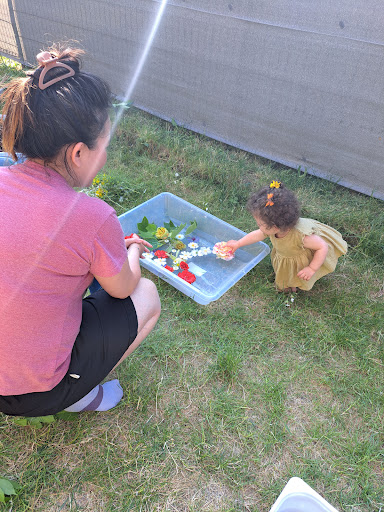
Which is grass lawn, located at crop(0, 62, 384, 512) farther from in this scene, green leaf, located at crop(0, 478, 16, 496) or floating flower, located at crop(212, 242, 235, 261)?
floating flower, located at crop(212, 242, 235, 261)

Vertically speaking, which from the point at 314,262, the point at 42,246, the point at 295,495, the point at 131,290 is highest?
the point at 42,246

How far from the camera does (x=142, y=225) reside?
236 centimetres

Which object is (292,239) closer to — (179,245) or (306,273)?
(306,273)

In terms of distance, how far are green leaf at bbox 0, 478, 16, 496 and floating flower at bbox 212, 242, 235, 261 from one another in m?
1.44

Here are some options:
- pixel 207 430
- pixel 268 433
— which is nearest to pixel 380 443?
pixel 268 433

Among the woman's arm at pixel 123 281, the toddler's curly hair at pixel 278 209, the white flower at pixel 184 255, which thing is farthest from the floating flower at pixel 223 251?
the woman's arm at pixel 123 281

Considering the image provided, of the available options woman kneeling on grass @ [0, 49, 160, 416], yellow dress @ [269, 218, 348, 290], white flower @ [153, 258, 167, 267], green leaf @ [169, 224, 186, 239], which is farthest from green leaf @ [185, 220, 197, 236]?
woman kneeling on grass @ [0, 49, 160, 416]

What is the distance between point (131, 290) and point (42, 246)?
408mm

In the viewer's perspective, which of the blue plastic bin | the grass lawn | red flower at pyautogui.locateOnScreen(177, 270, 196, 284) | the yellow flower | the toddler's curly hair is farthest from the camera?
the yellow flower

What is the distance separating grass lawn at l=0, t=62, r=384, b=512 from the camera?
1302mm

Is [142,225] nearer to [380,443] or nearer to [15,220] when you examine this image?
[15,220]

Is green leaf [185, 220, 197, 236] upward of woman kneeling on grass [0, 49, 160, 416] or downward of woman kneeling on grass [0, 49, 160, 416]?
downward

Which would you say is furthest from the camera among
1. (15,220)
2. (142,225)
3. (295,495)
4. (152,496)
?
(142,225)

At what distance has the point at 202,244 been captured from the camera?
8.01 ft
